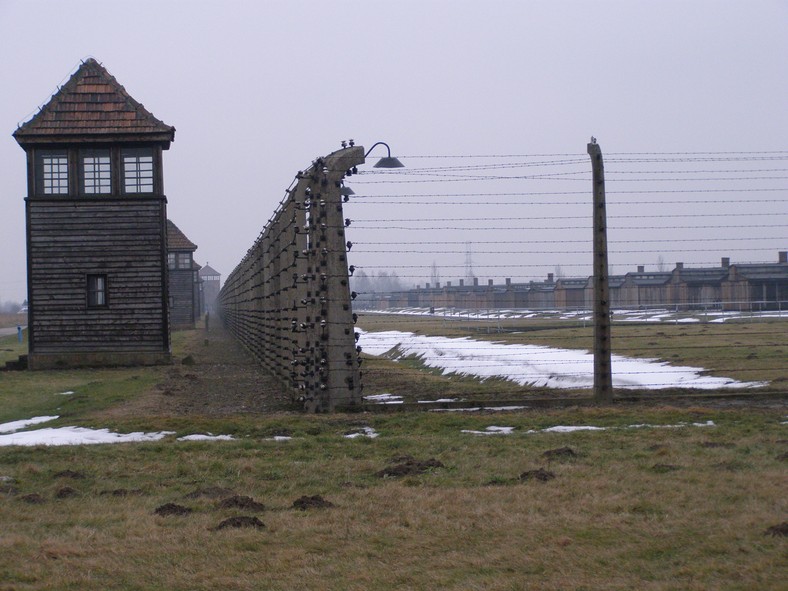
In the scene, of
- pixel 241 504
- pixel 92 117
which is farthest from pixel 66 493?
pixel 92 117

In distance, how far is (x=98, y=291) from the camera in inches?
987

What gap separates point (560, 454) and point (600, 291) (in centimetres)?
403

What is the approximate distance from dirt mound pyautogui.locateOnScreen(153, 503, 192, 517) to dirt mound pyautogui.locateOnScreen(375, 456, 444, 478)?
1.58 m

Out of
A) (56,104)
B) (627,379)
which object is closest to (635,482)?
(627,379)

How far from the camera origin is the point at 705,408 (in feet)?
35.9

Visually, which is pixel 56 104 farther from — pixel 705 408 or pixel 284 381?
pixel 705 408

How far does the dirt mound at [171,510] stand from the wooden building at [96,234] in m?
19.1

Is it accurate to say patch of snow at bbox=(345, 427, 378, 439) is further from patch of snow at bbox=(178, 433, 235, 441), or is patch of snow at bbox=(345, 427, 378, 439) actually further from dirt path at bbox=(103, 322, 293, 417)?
dirt path at bbox=(103, 322, 293, 417)

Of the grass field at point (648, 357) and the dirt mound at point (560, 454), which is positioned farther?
the grass field at point (648, 357)

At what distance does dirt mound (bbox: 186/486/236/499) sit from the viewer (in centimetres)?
679

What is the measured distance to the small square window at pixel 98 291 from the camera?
25.1 meters

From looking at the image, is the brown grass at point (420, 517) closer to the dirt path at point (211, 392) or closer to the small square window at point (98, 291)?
the dirt path at point (211, 392)

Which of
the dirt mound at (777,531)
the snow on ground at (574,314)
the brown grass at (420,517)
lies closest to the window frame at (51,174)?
the snow on ground at (574,314)

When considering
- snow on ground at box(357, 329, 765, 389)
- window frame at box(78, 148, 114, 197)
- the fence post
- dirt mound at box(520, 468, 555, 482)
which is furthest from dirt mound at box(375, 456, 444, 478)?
window frame at box(78, 148, 114, 197)
